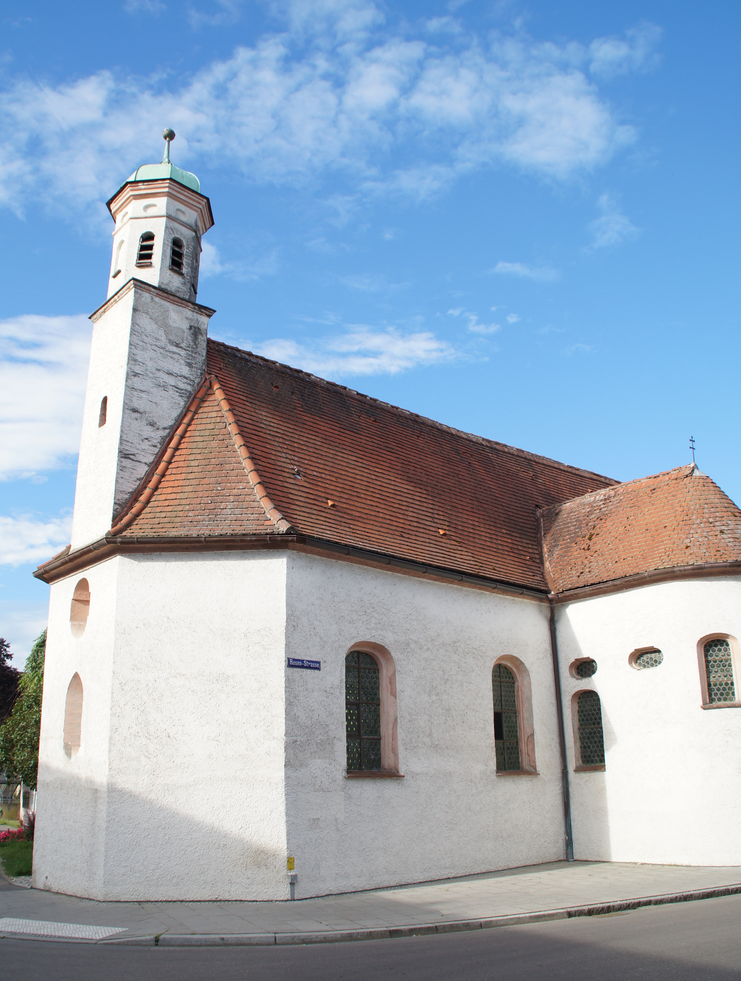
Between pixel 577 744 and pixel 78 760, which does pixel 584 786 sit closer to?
pixel 577 744

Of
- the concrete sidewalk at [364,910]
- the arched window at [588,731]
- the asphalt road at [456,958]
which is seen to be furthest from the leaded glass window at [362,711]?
the arched window at [588,731]

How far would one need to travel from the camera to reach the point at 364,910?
9.92 metres

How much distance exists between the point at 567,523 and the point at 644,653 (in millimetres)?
4160

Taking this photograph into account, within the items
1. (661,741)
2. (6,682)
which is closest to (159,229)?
(661,741)

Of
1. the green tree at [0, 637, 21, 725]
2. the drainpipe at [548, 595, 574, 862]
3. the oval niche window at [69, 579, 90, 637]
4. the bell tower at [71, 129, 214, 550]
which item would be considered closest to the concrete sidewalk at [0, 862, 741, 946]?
the drainpipe at [548, 595, 574, 862]

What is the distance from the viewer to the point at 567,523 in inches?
717

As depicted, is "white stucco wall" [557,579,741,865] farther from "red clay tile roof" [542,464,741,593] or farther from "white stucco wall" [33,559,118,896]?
"white stucco wall" [33,559,118,896]

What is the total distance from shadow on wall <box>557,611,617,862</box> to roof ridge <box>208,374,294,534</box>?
721 centimetres

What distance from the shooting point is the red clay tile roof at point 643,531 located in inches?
576

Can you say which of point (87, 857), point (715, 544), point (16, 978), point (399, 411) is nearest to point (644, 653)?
point (715, 544)

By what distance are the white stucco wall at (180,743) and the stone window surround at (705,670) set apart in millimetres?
7565

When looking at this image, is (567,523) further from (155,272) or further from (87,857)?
(87,857)

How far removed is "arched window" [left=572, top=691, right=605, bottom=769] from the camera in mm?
15086

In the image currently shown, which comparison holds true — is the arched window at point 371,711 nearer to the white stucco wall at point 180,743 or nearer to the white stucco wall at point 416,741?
the white stucco wall at point 416,741
